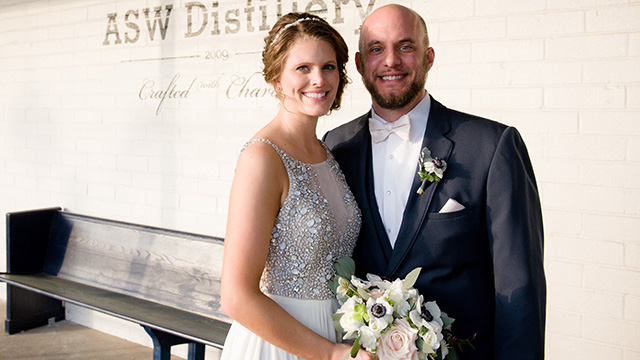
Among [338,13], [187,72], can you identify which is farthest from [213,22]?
[338,13]

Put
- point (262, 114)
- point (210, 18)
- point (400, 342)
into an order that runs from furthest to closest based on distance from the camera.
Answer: point (210, 18), point (262, 114), point (400, 342)

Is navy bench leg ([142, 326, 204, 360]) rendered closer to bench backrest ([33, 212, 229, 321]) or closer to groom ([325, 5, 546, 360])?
bench backrest ([33, 212, 229, 321])

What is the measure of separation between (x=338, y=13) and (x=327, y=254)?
6.98 feet

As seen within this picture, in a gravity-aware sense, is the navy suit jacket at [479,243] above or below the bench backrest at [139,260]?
above

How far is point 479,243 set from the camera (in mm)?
1850

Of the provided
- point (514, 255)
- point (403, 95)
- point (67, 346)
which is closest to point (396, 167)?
point (403, 95)

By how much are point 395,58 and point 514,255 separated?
77cm

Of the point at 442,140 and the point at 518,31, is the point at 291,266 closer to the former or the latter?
the point at 442,140

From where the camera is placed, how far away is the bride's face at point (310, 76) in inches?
72.8

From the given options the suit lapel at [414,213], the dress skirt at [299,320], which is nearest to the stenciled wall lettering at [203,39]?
the suit lapel at [414,213]

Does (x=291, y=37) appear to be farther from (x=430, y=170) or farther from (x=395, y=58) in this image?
(x=430, y=170)

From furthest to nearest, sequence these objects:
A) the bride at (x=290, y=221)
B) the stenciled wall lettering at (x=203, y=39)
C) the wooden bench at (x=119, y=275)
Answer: the stenciled wall lettering at (x=203, y=39)
the wooden bench at (x=119, y=275)
the bride at (x=290, y=221)

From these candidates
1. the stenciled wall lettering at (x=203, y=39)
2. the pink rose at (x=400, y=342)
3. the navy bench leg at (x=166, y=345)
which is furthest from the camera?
the stenciled wall lettering at (x=203, y=39)

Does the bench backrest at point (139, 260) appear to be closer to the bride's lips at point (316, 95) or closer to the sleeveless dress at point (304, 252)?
the sleeveless dress at point (304, 252)
